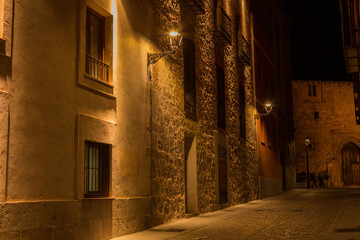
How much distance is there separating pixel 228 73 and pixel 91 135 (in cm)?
1110

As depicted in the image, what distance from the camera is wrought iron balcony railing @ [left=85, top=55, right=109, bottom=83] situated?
9516mm

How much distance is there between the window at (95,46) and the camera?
963 cm

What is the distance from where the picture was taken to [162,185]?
1238 cm

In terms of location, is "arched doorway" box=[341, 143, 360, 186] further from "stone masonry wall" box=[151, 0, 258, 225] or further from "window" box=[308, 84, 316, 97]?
"stone masonry wall" box=[151, 0, 258, 225]

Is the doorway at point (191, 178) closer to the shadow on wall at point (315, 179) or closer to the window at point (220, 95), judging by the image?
the window at point (220, 95)

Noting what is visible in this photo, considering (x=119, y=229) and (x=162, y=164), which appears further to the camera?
(x=162, y=164)

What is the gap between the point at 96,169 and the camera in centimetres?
960

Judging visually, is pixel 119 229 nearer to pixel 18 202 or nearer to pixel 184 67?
pixel 18 202

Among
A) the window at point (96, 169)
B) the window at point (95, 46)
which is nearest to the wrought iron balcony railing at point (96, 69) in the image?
the window at point (95, 46)

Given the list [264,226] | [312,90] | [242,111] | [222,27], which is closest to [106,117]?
[264,226]

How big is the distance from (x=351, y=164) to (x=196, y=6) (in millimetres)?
31586

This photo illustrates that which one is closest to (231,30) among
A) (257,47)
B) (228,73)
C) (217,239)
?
(228,73)

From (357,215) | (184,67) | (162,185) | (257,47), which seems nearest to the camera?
(162,185)

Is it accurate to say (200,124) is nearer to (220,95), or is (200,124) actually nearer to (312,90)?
(220,95)
